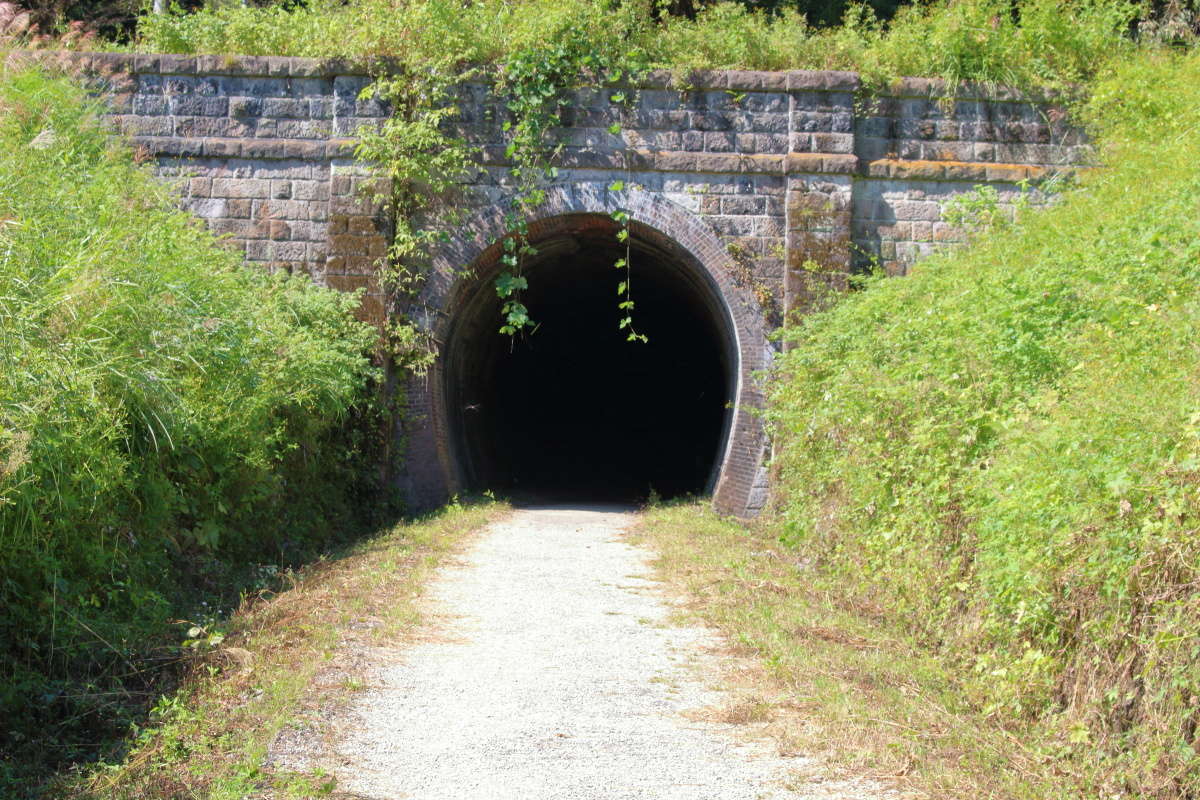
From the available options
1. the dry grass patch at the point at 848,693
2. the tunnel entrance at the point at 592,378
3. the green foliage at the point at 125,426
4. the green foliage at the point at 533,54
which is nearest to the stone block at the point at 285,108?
the green foliage at the point at 533,54

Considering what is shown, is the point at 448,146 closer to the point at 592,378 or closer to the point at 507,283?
the point at 507,283

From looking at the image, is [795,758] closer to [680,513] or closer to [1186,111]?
[680,513]

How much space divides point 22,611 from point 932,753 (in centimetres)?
365

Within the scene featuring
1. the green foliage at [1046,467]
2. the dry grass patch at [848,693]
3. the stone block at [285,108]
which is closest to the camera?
the green foliage at [1046,467]

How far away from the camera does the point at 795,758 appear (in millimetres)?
4012

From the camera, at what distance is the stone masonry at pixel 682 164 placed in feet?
34.6

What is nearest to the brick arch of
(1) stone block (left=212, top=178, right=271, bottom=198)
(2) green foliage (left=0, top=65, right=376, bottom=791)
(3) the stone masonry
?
(3) the stone masonry

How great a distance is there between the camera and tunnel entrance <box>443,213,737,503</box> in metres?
11.9

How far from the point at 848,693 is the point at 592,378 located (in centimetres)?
1647

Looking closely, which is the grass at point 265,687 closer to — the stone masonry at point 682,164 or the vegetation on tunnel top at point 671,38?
the stone masonry at point 682,164

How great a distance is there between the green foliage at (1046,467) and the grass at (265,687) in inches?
103

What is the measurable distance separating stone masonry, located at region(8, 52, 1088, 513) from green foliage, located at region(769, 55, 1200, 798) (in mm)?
1488

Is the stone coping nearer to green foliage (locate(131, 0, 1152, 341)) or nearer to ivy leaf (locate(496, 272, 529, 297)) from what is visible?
green foliage (locate(131, 0, 1152, 341))

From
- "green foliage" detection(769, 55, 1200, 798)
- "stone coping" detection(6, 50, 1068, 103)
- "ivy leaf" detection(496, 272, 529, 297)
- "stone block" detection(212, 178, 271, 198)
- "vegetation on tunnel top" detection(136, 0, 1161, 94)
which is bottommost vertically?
"green foliage" detection(769, 55, 1200, 798)
